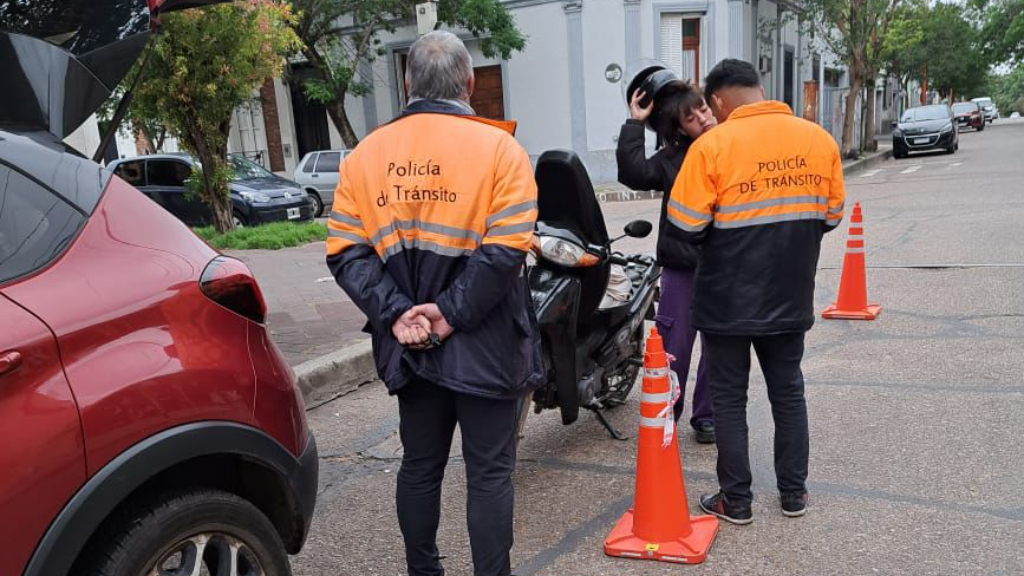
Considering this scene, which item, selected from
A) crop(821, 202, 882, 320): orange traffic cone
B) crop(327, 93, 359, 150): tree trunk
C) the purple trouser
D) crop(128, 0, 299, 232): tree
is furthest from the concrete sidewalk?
crop(327, 93, 359, 150): tree trunk

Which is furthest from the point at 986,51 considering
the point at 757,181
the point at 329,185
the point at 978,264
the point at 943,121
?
the point at 757,181

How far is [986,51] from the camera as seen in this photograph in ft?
165

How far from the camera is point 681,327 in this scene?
399 cm

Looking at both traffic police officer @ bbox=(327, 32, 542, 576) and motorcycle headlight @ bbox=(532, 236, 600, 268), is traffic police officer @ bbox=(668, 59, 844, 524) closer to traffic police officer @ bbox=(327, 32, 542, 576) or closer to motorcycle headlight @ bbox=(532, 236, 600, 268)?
motorcycle headlight @ bbox=(532, 236, 600, 268)

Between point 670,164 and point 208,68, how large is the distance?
7.95m

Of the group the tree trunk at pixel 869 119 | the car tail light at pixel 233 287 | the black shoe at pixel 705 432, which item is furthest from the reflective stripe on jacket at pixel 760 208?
the tree trunk at pixel 869 119

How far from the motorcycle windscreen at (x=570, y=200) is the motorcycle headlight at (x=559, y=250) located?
4.6 inches

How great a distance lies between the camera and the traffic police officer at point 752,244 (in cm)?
301

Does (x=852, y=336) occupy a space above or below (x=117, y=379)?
below

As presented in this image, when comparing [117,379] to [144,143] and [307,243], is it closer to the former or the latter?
[307,243]

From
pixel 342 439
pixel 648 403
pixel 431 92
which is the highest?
pixel 431 92

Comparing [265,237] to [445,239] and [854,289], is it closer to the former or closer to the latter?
[854,289]

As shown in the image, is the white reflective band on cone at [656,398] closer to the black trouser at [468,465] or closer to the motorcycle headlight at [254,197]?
the black trouser at [468,465]

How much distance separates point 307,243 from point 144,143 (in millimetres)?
17661
